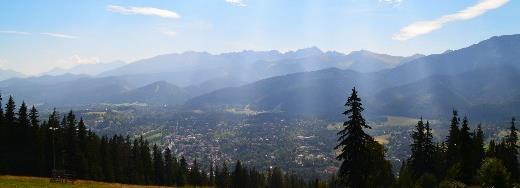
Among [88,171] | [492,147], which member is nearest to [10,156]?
[88,171]

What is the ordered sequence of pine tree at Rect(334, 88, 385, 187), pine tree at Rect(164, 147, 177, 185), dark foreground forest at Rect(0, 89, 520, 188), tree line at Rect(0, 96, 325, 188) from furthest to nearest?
pine tree at Rect(164, 147, 177, 185) < tree line at Rect(0, 96, 325, 188) < dark foreground forest at Rect(0, 89, 520, 188) < pine tree at Rect(334, 88, 385, 187)

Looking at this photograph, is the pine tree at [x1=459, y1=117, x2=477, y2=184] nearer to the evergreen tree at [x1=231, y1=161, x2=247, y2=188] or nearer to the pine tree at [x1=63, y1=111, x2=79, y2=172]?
the pine tree at [x1=63, y1=111, x2=79, y2=172]

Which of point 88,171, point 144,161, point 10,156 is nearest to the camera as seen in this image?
point 10,156

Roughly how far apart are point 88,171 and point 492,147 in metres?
89.6

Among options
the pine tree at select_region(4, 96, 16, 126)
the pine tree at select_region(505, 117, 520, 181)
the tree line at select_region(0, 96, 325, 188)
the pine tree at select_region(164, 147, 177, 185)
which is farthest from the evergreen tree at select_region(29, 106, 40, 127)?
the pine tree at select_region(505, 117, 520, 181)

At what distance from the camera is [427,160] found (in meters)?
88.8

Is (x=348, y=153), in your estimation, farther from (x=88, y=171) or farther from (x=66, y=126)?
(x=66, y=126)

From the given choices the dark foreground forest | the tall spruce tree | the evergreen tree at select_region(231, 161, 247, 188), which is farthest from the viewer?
the evergreen tree at select_region(231, 161, 247, 188)

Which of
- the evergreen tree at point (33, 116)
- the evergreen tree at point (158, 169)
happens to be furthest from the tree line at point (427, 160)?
the evergreen tree at point (158, 169)

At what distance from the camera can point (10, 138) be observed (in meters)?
99.8

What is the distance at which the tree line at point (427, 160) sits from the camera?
50562 millimetres

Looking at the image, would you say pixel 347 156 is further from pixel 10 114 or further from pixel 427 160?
pixel 10 114

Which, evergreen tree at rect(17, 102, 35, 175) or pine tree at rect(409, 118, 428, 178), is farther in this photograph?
evergreen tree at rect(17, 102, 35, 175)

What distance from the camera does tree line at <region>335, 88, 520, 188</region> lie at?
166ft
